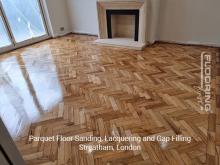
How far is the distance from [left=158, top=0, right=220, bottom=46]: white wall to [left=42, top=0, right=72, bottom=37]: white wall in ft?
9.13

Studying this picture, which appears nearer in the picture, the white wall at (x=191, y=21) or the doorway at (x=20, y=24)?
the white wall at (x=191, y=21)

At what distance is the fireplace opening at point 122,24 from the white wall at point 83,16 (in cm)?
62

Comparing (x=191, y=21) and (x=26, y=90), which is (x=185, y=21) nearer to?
(x=191, y=21)

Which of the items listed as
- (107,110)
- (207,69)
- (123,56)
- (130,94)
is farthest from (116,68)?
(207,69)

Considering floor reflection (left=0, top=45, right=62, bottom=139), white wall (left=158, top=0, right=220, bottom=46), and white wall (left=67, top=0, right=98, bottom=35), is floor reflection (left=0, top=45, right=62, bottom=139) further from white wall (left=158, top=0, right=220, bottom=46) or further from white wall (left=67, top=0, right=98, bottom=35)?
white wall (left=158, top=0, right=220, bottom=46)

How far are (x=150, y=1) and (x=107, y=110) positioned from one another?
2.58 m

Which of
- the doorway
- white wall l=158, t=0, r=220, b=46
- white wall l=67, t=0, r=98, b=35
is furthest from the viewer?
white wall l=67, t=0, r=98, b=35

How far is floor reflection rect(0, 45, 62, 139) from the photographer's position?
6.47 ft

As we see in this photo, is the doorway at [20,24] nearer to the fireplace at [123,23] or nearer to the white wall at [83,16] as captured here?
the white wall at [83,16]

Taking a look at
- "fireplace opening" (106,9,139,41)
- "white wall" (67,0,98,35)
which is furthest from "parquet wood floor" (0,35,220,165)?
"white wall" (67,0,98,35)

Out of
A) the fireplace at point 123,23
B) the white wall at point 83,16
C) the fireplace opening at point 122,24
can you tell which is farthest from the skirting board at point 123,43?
the white wall at point 83,16

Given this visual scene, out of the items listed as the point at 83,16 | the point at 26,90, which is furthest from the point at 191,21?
the point at 26,90

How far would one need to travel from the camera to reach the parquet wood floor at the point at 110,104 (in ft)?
4.89

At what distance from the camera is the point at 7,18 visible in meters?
4.09
